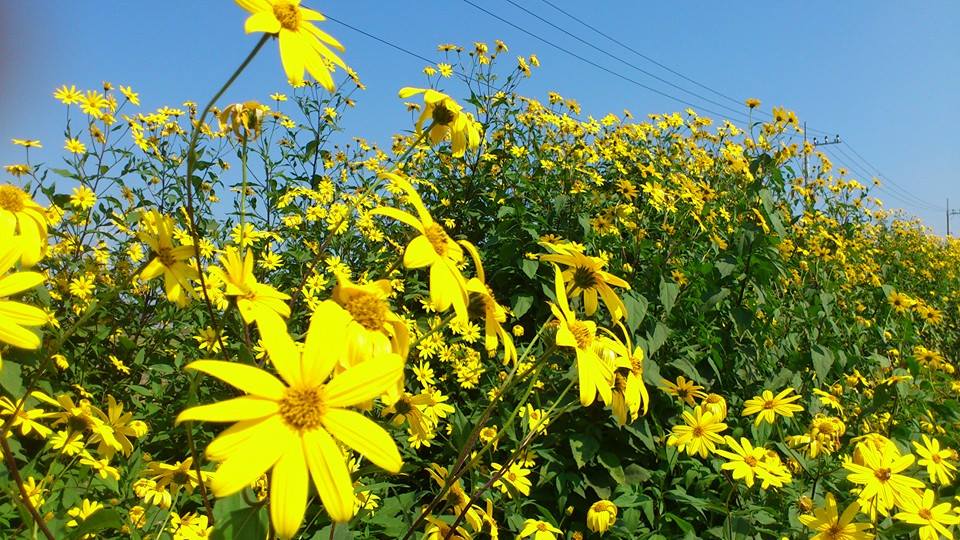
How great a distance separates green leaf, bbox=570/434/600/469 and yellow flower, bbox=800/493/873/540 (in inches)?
35.0

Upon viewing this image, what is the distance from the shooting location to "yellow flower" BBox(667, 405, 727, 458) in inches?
69.0

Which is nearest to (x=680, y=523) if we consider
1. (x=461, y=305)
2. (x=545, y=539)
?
(x=545, y=539)

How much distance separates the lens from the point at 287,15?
0.74 m

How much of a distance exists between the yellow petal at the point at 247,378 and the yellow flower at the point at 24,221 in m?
0.37

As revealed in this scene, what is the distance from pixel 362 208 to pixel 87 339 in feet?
4.31

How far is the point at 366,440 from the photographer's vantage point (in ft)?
1.79

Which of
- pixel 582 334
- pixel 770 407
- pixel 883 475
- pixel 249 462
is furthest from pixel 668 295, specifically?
pixel 249 462

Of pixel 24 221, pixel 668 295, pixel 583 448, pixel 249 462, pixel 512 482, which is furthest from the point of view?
pixel 668 295

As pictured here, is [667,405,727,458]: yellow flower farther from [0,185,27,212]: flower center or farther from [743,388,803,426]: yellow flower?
[0,185,27,212]: flower center

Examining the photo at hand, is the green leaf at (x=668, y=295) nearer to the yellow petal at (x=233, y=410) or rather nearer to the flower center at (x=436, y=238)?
the flower center at (x=436, y=238)

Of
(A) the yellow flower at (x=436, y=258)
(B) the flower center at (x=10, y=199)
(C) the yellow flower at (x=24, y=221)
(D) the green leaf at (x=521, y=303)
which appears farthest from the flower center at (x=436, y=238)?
(D) the green leaf at (x=521, y=303)

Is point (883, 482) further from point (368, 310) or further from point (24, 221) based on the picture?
point (24, 221)

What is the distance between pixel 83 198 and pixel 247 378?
2.67 meters

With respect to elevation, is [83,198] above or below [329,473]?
above
